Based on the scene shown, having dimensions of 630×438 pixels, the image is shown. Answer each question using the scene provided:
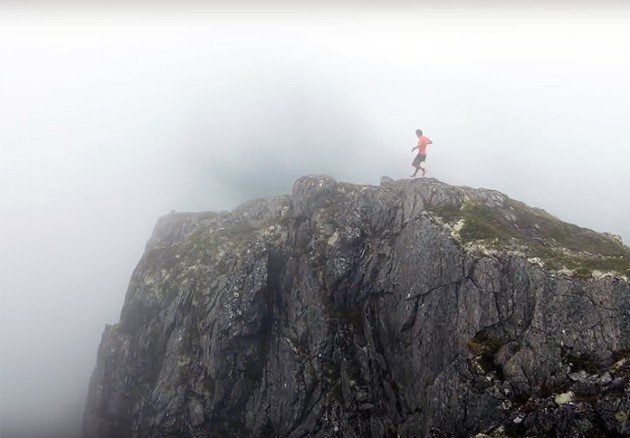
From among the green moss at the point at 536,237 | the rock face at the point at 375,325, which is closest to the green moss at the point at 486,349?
the rock face at the point at 375,325

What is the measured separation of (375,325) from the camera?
66.0 meters

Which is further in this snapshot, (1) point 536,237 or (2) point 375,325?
(2) point 375,325

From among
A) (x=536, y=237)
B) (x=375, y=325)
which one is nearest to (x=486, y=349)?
(x=375, y=325)

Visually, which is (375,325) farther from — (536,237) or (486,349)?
(536,237)

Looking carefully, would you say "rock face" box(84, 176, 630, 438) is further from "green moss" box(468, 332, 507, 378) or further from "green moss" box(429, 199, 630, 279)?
"green moss" box(429, 199, 630, 279)

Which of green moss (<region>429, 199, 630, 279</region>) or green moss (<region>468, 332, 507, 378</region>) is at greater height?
green moss (<region>429, 199, 630, 279</region>)

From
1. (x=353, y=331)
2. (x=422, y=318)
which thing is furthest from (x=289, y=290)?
(x=422, y=318)

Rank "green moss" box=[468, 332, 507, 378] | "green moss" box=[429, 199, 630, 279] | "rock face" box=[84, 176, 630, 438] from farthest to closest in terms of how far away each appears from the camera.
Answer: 1. "green moss" box=[429, 199, 630, 279]
2. "green moss" box=[468, 332, 507, 378]
3. "rock face" box=[84, 176, 630, 438]

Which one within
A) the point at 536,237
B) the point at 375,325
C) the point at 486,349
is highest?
the point at 536,237

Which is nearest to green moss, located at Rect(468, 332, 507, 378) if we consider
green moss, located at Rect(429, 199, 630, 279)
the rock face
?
the rock face

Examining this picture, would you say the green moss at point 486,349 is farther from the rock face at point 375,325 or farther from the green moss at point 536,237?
the green moss at point 536,237

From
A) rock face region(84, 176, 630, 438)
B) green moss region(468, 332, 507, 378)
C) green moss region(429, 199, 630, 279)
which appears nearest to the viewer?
rock face region(84, 176, 630, 438)

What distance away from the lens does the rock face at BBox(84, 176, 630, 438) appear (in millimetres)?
44188

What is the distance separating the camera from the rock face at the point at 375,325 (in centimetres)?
4419
